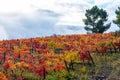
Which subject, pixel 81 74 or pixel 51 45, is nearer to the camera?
pixel 81 74

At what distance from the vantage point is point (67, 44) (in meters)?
23.8

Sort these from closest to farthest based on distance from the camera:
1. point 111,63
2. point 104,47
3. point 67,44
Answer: point 111,63, point 104,47, point 67,44

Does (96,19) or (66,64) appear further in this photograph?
(96,19)

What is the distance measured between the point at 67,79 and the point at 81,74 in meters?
1.21

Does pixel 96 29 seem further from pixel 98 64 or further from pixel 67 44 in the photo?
pixel 98 64

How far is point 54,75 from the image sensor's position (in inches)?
679

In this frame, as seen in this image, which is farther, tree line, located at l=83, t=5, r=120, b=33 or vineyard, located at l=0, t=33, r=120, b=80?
tree line, located at l=83, t=5, r=120, b=33

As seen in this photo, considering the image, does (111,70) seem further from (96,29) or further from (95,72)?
(96,29)

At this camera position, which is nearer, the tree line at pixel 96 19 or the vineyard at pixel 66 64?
the vineyard at pixel 66 64

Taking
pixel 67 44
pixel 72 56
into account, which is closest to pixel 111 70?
pixel 72 56

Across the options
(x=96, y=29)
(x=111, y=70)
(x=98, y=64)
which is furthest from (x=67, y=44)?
(x=96, y=29)

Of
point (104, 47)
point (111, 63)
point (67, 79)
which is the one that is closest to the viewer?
point (67, 79)

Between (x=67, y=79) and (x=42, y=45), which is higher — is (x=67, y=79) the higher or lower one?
the lower one

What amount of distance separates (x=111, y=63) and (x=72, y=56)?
225cm
